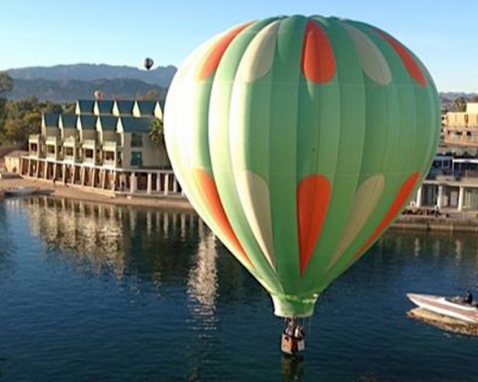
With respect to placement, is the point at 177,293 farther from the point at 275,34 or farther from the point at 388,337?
the point at 275,34

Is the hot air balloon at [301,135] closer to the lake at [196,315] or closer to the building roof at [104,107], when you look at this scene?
the lake at [196,315]

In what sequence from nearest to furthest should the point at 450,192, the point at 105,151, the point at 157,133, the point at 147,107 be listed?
the point at 450,192 < the point at 157,133 < the point at 105,151 < the point at 147,107

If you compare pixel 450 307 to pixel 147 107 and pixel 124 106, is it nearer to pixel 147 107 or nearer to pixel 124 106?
pixel 147 107

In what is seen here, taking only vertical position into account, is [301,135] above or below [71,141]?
above

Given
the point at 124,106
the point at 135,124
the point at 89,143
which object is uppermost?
the point at 124,106

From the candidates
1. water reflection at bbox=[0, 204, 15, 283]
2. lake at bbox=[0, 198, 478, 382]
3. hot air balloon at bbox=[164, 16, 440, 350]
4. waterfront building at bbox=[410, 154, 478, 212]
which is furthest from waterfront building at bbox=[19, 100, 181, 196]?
hot air balloon at bbox=[164, 16, 440, 350]

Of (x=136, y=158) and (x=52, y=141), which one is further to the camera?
(x=52, y=141)

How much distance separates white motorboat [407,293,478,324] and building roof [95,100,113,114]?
74125 mm

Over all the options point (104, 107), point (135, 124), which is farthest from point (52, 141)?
point (135, 124)

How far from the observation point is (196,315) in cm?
4234

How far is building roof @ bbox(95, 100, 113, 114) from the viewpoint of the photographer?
109 meters

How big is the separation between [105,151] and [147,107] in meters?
9.68

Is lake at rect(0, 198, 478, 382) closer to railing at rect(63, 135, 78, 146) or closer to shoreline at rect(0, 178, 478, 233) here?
shoreline at rect(0, 178, 478, 233)

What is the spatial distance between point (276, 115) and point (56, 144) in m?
89.6
